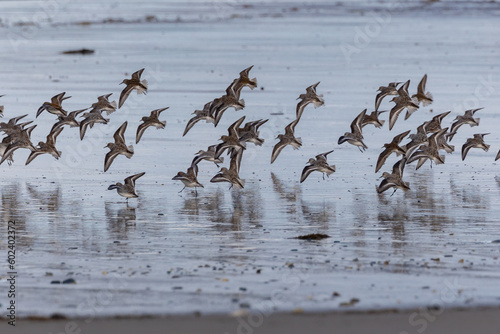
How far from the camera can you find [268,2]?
57531mm

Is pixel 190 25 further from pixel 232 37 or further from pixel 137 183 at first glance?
pixel 137 183

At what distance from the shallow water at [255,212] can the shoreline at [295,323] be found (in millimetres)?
153

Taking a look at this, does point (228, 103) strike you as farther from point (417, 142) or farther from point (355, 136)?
point (417, 142)

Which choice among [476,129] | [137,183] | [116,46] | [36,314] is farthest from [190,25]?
[36,314]

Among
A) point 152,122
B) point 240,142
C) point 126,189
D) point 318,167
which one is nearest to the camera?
point 126,189

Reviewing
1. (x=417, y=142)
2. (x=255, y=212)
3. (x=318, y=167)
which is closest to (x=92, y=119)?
(x=318, y=167)

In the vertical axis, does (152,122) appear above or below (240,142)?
above

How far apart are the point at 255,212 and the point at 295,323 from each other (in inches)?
154

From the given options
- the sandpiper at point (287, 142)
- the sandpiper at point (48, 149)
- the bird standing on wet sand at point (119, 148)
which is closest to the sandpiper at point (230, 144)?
the sandpiper at point (287, 142)

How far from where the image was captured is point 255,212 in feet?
37.9

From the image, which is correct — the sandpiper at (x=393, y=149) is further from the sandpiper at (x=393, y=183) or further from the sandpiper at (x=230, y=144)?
Answer: the sandpiper at (x=230, y=144)

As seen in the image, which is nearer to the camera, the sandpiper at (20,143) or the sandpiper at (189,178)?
the sandpiper at (189,178)

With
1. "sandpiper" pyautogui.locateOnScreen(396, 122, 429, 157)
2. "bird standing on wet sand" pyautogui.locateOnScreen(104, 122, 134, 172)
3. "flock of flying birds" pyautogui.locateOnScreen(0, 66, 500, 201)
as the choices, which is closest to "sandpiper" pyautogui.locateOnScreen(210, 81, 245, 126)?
"flock of flying birds" pyautogui.locateOnScreen(0, 66, 500, 201)

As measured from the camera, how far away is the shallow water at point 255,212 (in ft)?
27.6
